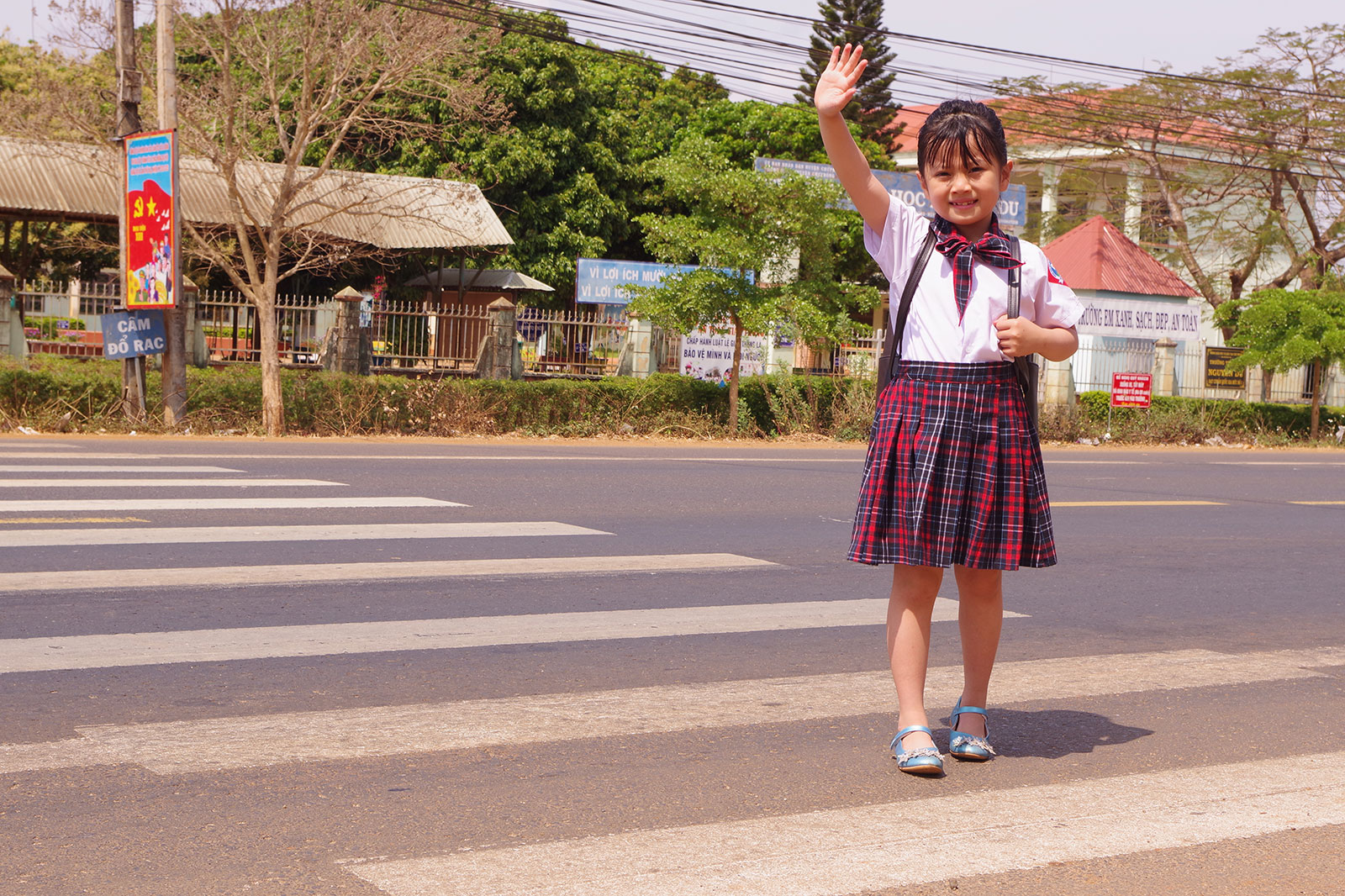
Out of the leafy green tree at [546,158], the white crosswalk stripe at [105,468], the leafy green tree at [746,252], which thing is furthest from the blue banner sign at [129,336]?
the leafy green tree at [546,158]

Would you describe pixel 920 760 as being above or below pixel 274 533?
below

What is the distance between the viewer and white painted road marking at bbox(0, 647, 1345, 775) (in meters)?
3.80

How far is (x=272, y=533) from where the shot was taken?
25.5ft

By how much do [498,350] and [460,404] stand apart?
A: 2.97 m

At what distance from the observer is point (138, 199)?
16.8 m

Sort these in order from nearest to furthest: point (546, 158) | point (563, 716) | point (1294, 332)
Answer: point (563, 716)
point (1294, 332)
point (546, 158)

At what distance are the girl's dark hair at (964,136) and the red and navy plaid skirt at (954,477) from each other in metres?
0.58

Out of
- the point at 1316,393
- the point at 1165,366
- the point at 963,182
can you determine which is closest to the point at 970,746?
the point at 963,182

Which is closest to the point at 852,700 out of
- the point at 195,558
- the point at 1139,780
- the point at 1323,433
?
the point at 1139,780

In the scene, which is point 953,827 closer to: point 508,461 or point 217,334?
point 508,461

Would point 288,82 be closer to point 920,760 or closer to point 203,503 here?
point 203,503

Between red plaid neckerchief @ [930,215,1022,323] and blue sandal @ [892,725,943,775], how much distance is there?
3.85ft

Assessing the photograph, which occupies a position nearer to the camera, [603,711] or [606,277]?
[603,711]

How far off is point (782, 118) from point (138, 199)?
3228 centimetres
